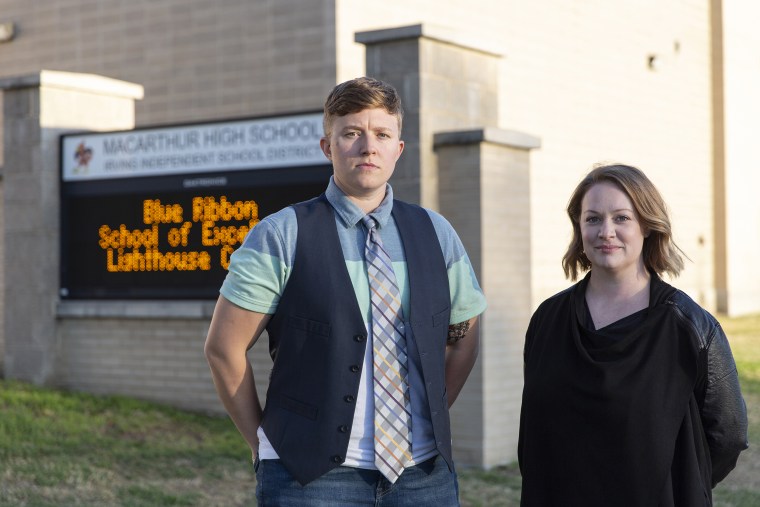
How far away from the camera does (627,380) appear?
324 cm

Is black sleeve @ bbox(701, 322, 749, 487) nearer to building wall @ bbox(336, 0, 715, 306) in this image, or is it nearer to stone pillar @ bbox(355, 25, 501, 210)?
stone pillar @ bbox(355, 25, 501, 210)

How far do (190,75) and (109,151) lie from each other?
4.09 m

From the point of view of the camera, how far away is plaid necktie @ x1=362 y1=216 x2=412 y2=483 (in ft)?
10.0

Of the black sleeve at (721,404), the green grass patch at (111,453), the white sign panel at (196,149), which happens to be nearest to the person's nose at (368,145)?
the black sleeve at (721,404)

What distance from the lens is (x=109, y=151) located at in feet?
33.3

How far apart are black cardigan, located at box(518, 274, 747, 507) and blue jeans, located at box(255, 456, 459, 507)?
41 cm

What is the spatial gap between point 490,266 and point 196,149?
9.44ft

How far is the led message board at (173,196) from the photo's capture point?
9.20 metres

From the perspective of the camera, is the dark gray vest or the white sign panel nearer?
the dark gray vest

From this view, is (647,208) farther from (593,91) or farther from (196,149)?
(593,91)

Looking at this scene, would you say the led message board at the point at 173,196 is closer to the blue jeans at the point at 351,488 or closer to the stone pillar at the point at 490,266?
the stone pillar at the point at 490,266

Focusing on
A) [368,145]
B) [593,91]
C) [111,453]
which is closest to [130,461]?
[111,453]

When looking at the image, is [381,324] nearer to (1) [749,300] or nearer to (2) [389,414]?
(2) [389,414]

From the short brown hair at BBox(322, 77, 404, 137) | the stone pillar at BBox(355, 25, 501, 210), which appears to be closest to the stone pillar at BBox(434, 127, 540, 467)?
the stone pillar at BBox(355, 25, 501, 210)
